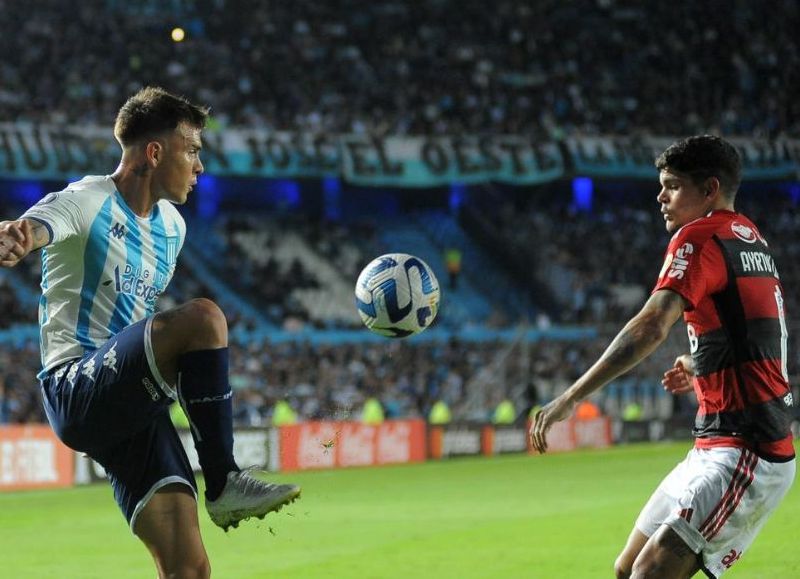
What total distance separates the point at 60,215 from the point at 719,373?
8.73 ft

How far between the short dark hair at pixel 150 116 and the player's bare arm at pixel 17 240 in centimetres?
89

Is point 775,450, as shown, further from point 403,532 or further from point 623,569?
point 403,532

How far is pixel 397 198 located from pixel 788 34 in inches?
585

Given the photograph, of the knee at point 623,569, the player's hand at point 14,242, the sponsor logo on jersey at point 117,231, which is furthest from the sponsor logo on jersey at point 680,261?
the player's hand at point 14,242

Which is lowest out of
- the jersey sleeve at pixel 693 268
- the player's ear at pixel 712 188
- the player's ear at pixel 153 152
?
the jersey sleeve at pixel 693 268

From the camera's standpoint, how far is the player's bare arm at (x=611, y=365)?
4652mm

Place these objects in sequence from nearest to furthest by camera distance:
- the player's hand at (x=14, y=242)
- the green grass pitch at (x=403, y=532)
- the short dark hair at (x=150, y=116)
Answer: the player's hand at (x=14, y=242) < the short dark hair at (x=150, y=116) < the green grass pitch at (x=403, y=532)

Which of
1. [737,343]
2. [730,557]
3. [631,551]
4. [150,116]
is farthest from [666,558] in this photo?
[150,116]

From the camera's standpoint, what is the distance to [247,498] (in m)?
4.99

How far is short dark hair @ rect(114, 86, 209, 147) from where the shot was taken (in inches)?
220

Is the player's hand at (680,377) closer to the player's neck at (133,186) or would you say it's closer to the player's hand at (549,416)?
the player's hand at (549,416)

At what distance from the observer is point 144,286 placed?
5594 mm

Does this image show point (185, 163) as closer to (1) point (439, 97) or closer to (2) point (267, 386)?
(2) point (267, 386)

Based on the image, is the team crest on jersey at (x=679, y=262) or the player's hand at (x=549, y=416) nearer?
the player's hand at (x=549, y=416)
